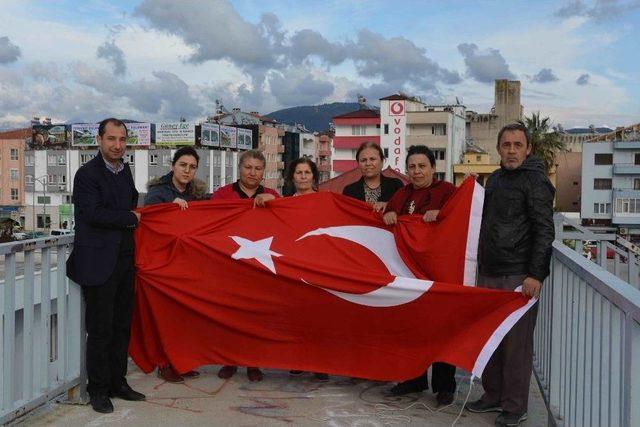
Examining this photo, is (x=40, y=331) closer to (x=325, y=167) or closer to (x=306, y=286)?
(x=306, y=286)

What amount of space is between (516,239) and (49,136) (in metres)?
96.7

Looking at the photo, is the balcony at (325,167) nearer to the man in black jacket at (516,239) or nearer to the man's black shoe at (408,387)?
the man's black shoe at (408,387)

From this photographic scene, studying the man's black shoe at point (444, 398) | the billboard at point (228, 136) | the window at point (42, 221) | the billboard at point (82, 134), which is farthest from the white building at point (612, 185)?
the billboard at point (82, 134)

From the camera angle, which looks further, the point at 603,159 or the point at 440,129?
the point at 440,129

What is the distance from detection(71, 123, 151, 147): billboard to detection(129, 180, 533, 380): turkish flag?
289ft

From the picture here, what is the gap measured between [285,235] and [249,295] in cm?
62

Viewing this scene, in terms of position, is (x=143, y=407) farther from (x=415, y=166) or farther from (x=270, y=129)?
(x=270, y=129)

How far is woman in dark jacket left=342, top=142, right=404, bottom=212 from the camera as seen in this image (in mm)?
5938

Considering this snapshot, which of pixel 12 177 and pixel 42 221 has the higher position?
pixel 12 177

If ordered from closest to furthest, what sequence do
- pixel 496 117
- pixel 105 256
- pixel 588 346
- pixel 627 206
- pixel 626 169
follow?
pixel 588 346, pixel 105 256, pixel 626 169, pixel 627 206, pixel 496 117

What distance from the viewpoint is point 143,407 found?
500 cm

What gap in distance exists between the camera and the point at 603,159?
62312mm

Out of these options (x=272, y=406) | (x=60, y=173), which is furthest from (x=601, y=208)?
(x=60, y=173)

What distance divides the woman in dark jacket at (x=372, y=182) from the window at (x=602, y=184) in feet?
202
